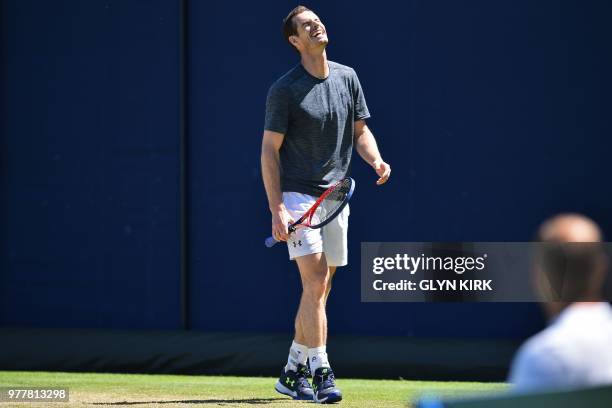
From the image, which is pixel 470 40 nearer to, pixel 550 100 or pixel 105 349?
pixel 550 100

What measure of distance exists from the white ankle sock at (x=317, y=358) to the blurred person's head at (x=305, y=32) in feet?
4.36

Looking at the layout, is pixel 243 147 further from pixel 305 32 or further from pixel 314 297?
pixel 314 297

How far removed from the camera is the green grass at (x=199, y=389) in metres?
5.38

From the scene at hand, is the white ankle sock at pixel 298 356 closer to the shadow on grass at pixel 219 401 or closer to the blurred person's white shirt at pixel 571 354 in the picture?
the shadow on grass at pixel 219 401

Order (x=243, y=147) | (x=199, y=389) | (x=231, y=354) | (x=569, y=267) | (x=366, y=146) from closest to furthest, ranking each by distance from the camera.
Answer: (x=569, y=267), (x=366, y=146), (x=199, y=389), (x=231, y=354), (x=243, y=147)

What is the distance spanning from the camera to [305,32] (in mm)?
5398

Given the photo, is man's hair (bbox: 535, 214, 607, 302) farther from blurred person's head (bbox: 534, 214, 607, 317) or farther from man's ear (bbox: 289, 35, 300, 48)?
man's ear (bbox: 289, 35, 300, 48)

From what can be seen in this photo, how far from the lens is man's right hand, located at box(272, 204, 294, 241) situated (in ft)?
17.1

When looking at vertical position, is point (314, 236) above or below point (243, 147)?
below

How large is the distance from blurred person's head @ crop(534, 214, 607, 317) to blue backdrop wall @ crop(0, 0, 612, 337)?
16.6ft

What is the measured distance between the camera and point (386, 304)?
7426 millimetres

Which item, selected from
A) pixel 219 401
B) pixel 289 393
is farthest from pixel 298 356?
pixel 219 401

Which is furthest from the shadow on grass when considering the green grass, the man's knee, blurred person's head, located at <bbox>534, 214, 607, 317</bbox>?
blurred person's head, located at <bbox>534, 214, 607, 317</bbox>

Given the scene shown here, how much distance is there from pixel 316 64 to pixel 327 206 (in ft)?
2.09
